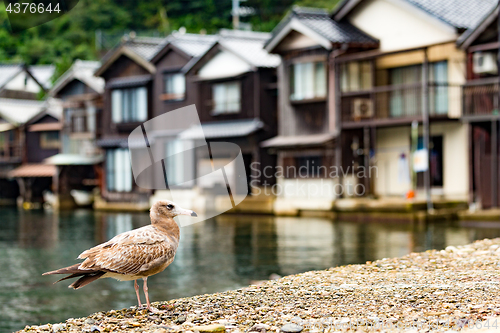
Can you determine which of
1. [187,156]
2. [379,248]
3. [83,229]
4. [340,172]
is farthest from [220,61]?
[379,248]

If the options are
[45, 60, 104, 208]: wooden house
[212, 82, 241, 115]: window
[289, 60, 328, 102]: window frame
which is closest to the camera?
[289, 60, 328, 102]: window frame

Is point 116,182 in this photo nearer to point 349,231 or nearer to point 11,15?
point 349,231

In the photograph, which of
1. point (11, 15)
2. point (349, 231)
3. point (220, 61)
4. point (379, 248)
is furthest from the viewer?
point (220, 61)

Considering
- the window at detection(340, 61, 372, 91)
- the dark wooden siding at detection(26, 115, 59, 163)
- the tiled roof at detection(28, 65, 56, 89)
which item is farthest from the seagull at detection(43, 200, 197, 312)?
the tiled roof at detection(28, 65, 56, 89)

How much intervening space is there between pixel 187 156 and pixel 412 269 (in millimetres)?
28898

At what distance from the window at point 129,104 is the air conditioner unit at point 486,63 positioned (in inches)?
806

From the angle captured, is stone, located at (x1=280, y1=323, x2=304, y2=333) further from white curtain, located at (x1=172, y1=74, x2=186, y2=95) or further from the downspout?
white curtain, located at (x1=172, y1=74, x2=186, y2=95)

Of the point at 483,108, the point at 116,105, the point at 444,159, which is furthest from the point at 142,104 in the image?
the point at 483,108

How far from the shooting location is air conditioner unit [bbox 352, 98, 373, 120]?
29.6m

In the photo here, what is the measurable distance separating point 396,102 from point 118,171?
1919cm

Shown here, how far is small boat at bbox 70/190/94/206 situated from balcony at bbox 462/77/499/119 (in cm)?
2608

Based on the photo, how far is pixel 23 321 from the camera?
11812 mm

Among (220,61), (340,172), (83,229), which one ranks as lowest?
(83,229)

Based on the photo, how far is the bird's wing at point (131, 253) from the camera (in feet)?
21.7
